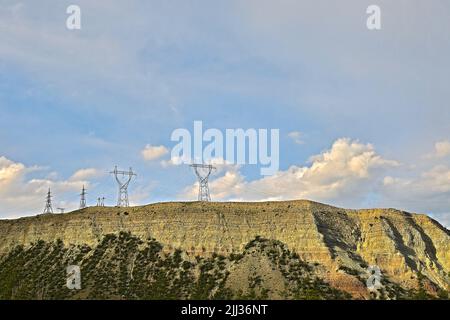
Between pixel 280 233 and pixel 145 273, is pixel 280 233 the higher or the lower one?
the higher one

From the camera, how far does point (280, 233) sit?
91.8 meters

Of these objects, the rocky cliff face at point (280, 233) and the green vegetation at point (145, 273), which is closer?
the green vegetation at point (145, 273)

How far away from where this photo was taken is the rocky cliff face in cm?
8688

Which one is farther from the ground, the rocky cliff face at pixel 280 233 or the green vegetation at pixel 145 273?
the rocky cliff face at pixel 280 233

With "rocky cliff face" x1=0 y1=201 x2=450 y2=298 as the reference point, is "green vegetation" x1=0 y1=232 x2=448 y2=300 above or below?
below

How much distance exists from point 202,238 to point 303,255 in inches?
575

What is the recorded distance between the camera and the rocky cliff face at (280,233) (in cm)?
8688

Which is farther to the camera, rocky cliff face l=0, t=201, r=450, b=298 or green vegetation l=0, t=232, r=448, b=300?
rocky cliff face l=0, t=201, r=450, b=298

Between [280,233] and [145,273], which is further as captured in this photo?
[280,233]

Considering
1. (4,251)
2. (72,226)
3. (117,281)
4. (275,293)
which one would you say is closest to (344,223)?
(275,293)
